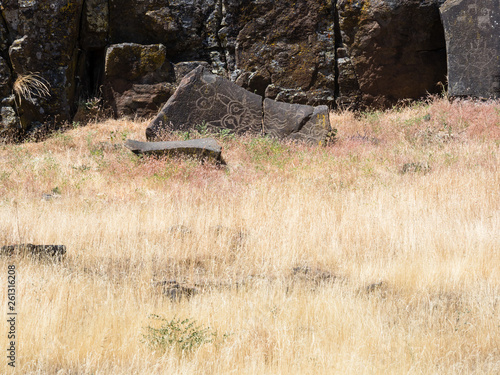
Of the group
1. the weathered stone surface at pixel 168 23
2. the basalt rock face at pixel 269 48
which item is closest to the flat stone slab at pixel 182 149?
the basalt rock face at pixel 269 48

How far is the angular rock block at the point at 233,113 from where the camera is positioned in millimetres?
9477

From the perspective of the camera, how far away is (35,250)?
4.28m

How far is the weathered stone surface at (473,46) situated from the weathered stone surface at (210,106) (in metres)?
4.33

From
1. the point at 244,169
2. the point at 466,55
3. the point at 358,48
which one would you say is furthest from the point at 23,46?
the point at 466,55

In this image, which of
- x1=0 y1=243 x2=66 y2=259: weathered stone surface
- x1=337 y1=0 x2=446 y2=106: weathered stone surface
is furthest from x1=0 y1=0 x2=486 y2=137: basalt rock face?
x1=0 y1=243 x2=66 y2=259: weathered stone surface

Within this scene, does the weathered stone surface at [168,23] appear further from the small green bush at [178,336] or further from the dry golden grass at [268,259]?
the small green bush at [178,336]

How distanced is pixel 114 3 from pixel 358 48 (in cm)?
584

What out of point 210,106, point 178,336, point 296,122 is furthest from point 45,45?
point 178,336

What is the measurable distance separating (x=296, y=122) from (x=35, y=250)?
6166 mm

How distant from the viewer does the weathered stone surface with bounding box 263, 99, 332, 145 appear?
31.1 ft

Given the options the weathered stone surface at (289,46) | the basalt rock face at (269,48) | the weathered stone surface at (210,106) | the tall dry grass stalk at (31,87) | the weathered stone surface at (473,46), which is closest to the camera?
the weathered stone surface at (210,106)

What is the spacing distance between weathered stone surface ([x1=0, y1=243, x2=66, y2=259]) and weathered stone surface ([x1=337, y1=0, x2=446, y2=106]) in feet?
31.1

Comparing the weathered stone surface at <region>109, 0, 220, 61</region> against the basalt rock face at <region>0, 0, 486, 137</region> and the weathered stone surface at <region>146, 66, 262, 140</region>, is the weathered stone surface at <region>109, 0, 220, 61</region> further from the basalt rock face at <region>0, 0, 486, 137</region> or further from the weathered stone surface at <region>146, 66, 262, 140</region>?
the weathered stone surface at <region>146, 66, 262, 140</region>

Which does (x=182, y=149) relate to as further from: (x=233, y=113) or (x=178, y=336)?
(x=178, y=336)
